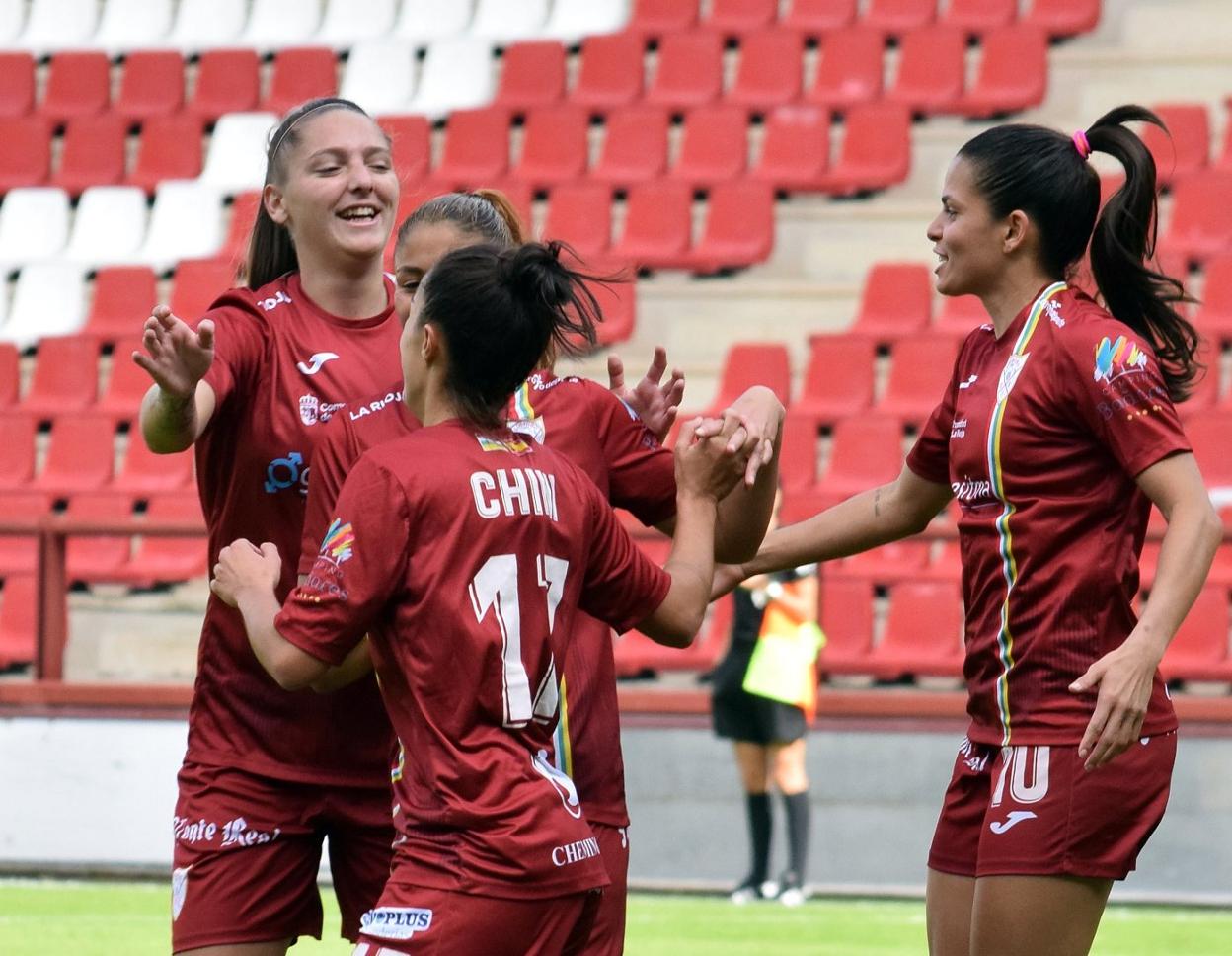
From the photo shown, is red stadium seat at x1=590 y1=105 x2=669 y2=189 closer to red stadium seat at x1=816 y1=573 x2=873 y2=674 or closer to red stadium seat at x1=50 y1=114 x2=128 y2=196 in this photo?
red stadium seat at x1=50 y1=114 x2=128 y2=196

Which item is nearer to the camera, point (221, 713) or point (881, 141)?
point (221, 713)

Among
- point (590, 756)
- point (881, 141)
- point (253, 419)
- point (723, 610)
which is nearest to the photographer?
point (590, 756)

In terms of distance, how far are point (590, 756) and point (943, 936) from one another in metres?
0.82

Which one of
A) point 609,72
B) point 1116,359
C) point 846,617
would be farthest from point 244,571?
point 609,72

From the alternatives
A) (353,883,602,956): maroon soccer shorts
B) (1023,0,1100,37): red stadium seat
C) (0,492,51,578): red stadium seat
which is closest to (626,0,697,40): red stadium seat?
(1023,0,1100,37): red stadium seat

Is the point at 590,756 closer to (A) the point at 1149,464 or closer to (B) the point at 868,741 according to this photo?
(A) the point at 1149,464

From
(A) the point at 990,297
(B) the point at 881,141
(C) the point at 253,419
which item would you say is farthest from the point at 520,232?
(B) the point at 881,141

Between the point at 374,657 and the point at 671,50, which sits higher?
the point at 671,50

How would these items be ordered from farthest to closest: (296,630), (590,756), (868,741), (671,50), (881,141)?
(671,50) < (881,141) < (868,741) < (590,756) < (296,630)

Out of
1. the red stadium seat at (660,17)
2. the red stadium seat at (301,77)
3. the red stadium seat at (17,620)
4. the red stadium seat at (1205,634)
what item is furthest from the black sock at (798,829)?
the red stadium seat at (301,77)

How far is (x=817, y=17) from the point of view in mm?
13719

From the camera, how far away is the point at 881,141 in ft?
42.1

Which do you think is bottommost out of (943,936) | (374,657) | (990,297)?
(943,936)

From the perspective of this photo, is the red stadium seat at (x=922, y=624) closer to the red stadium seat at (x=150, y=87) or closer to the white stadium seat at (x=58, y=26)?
the red stadium seat at (x=150, y=87)
